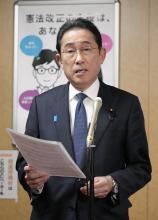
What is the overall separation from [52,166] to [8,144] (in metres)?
1.61

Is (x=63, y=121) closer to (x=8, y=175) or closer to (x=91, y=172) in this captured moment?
(x=91, y=172)

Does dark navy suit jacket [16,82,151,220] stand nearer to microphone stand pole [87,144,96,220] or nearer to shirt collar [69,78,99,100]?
shirt collar [69,78,99,100]

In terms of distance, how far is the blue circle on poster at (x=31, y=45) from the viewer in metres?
2.71

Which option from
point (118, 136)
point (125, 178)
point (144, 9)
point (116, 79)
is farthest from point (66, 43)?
point (144, 9)

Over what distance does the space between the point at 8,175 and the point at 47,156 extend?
5.59ft

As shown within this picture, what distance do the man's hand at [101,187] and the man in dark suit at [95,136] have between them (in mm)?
35

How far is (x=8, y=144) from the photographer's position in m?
2.74

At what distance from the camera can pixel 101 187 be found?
125cm

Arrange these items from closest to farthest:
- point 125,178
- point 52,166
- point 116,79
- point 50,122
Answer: point 52,166, point 125,178, point 50,122, point 116,79

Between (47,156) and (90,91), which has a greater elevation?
(90,91)

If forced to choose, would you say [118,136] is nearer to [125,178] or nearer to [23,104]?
[125,178]

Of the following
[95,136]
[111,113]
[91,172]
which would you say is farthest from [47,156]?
[111,113]

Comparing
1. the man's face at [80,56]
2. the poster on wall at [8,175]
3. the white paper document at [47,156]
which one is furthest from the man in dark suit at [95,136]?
the poster on wall at [8,175]

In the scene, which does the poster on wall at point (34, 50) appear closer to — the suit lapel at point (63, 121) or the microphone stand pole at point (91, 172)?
the suit lapel at point (63, 121)
